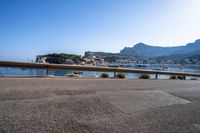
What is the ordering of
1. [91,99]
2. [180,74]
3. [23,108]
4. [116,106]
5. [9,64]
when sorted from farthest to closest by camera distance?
[180,74]
[9,64]
[91,99]
[116,106]
[23,108]

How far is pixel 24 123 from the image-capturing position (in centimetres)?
364

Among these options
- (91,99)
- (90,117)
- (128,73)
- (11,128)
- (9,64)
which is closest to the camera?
(11,128)

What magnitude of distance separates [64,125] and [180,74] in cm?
1675

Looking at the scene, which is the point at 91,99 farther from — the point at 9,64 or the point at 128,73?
the point at 128,73

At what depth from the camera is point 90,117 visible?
13.8 feet

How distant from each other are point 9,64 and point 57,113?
311 inches

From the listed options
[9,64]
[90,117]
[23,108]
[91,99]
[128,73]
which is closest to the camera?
[90,117]

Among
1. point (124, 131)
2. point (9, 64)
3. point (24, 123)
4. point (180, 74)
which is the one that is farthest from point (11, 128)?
point (180, 74)

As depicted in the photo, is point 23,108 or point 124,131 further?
point 23,108

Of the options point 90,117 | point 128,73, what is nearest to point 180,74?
point 128,73

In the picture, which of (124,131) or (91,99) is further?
(91,99)

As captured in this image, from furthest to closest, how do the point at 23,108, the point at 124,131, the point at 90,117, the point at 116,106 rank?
1. the point at 116,106
2. the point at 23,108
3. the point at 90,117
4. the point at 124,131

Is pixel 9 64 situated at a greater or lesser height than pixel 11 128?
greater

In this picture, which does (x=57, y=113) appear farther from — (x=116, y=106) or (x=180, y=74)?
(x=180, y=74)
